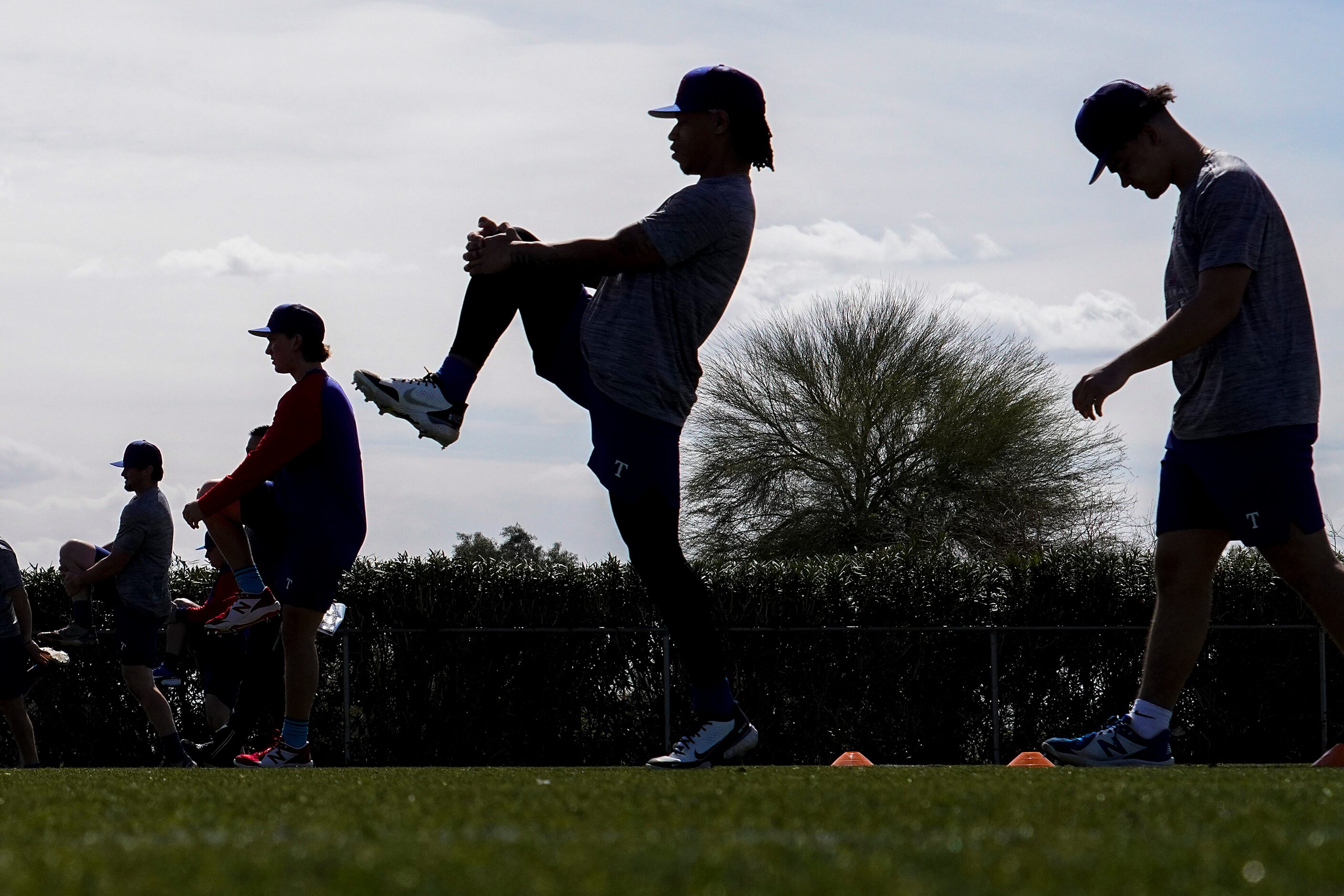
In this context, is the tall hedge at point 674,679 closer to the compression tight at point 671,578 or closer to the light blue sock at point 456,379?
the compression tight at point 671,578

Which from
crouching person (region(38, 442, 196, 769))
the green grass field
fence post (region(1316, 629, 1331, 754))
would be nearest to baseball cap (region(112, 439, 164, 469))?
crouching person (region(38, 442, 196, 769))

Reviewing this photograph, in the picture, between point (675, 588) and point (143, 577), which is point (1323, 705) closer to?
point (143, 577)

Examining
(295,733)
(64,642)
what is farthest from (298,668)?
(64,642)

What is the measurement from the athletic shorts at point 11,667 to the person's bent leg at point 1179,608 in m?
7.27

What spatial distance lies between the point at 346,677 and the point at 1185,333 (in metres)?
9.47

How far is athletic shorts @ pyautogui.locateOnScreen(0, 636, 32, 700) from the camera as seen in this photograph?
9.04 meters

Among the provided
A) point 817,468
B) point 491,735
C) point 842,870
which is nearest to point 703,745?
point 842,870

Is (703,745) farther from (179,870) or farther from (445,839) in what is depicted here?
(179,870)

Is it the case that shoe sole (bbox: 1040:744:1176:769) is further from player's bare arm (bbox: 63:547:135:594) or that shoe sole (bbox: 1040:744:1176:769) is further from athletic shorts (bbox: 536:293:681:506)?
player's bare arm (bbox: 63:547:135:594)

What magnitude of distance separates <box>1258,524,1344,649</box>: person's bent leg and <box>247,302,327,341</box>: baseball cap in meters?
4.13

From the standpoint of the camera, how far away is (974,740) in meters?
12.5

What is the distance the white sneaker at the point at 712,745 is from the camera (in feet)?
13.9

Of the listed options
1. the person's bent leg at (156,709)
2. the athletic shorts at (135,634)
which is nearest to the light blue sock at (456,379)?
the person's bent leg at (156,709)

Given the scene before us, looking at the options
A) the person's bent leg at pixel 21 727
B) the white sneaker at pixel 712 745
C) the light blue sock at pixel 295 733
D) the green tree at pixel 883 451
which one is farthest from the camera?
the green tree at pixel 883 451
